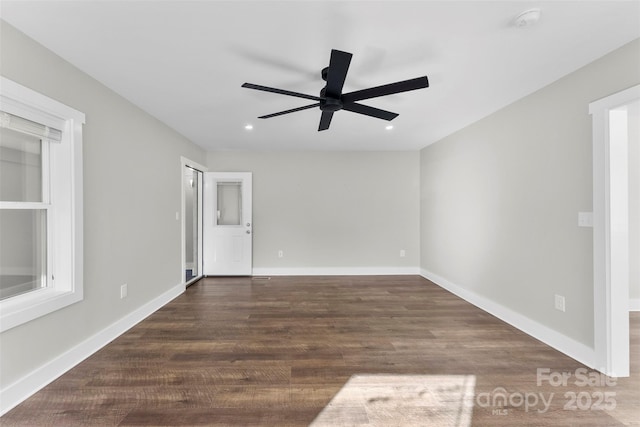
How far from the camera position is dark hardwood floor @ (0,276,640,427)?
5.33ft

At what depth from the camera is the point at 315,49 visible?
76.3 inches

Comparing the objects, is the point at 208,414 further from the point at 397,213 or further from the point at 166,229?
the point at 397,213

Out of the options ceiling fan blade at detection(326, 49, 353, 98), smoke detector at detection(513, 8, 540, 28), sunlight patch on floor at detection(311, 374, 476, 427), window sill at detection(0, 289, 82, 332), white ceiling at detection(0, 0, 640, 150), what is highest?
white ceiling at detection(0, 0, 640, 150)

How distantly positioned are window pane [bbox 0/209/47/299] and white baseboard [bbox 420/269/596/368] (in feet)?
13.9

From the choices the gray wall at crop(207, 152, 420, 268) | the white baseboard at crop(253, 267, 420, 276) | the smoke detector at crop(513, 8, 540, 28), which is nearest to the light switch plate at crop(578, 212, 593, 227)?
the smoke detector at crop(513, 8, 540, 28)

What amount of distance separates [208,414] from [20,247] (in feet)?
5.79

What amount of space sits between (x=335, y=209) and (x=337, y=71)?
3500mm

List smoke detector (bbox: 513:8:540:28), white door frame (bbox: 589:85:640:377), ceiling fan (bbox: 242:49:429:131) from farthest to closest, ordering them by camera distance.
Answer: white door frame (bbox: 589:85:640:377) < ceiling fan (bbox: 242:49:429:131) < smoke detector (bbox: 513:8:540:28)

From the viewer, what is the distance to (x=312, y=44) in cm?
188

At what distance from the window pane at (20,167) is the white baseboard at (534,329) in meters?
4.37

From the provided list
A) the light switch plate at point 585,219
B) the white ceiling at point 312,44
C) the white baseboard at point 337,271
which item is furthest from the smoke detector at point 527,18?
the white baseboard at point 337,271

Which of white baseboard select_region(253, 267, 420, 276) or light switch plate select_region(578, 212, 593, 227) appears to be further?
white baseboard select_region(253, 267, 420, 276)

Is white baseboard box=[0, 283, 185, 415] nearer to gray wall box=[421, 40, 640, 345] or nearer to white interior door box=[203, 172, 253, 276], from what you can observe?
white interior door box=[203, 172, 253, 276]

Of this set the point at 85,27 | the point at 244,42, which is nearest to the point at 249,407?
the point at 244,42
